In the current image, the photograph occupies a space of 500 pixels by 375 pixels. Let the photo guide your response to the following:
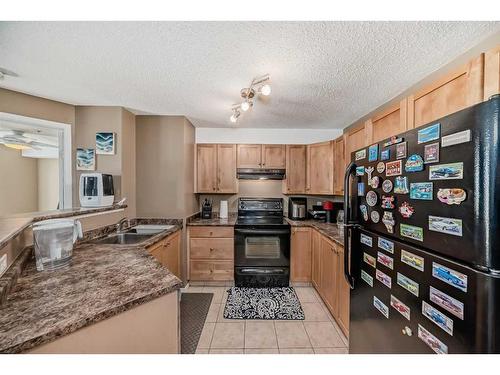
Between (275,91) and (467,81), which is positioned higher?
(275,91)

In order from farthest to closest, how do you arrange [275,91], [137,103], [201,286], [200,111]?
[201,286], [200,111], [137,103], [275,91]

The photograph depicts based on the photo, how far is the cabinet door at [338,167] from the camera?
8.91ft

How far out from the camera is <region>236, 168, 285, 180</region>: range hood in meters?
3.16

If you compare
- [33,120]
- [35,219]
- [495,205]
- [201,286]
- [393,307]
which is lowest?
[201,286]

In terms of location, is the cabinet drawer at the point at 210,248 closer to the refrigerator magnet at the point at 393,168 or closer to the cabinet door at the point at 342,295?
the cabinet door at the point at 342,295

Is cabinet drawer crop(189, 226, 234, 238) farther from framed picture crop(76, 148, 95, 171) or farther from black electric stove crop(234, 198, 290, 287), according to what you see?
framed picture crop(76, 148, 95, 171)

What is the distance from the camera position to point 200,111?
264cm

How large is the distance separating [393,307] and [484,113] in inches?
37.4

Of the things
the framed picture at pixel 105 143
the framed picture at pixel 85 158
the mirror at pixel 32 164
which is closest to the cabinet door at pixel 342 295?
the framed picture at pixel 105 143

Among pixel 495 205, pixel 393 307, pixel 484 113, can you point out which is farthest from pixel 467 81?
pixel 393 307

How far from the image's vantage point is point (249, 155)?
3.28 meters

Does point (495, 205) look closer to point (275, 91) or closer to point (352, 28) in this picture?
point (352, 28)

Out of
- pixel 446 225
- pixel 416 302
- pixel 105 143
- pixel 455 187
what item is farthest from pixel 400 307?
pixel 105 143

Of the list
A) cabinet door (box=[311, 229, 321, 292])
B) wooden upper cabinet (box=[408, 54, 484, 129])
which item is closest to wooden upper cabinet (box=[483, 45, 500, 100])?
wooden upper cabinet (box=[408, 54, 484, 129])
